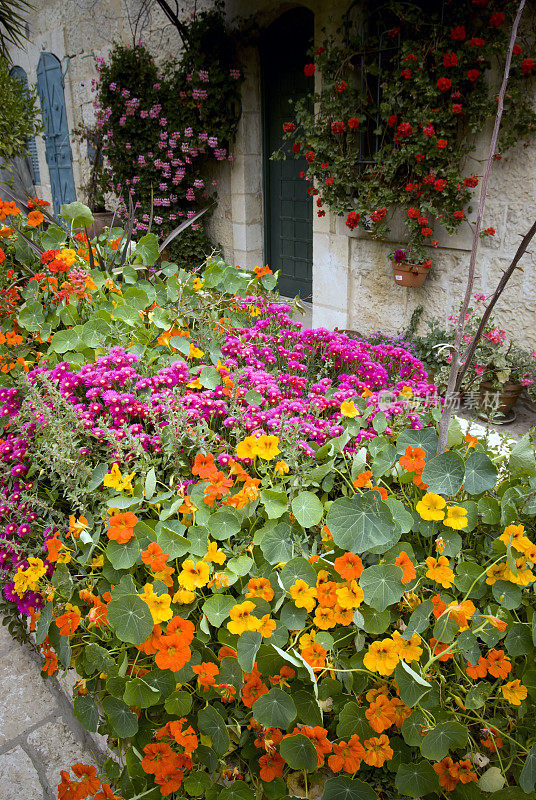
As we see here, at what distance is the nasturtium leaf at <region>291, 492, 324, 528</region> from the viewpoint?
3.67 feet

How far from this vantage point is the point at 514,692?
0.95 metres

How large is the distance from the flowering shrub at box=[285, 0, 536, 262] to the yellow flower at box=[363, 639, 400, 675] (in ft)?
9.22

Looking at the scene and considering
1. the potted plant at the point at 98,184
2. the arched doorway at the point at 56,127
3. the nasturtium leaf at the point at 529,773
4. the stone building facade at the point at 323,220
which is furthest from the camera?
the arched doorway at the point at 56,127

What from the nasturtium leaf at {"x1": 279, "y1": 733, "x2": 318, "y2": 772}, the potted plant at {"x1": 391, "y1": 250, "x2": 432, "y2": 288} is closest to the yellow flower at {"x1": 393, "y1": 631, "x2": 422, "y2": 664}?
the nasturtium leaf at {"x1": 279, "y1": 733, "x2": 318, "y2": 772}

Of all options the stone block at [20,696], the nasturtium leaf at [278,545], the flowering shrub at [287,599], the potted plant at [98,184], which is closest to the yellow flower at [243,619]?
the flowering shrub at [287,599]

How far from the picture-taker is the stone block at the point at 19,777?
1.54 m

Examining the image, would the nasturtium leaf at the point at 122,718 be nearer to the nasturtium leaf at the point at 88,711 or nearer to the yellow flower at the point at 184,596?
the nasturtium leaf at the point at 88,711

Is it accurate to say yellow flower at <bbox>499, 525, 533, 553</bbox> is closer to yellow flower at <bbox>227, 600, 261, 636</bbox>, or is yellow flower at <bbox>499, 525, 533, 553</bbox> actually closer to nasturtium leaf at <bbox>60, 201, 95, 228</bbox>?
yellow flower at <bbox>227, 600, 261, 636</bbox>

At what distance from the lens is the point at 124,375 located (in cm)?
153

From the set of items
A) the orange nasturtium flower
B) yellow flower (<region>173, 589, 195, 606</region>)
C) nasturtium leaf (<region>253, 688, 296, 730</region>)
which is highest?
the orange nasturtium flower

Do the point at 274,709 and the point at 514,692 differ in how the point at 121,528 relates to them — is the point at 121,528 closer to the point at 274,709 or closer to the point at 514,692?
the point at 274,709

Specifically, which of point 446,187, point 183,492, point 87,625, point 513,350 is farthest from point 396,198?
point 87,625

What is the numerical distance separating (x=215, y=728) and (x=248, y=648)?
0.61 feet

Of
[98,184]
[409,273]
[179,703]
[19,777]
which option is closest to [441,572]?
[179,703]
